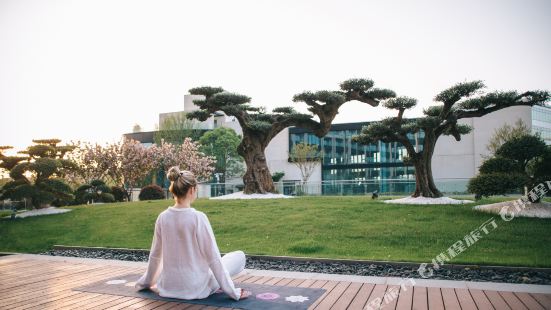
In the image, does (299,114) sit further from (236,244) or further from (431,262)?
(431,262)

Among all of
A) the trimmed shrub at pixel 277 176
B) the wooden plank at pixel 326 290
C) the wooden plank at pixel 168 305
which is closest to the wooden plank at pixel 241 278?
the wooden plank at pixel 326 290

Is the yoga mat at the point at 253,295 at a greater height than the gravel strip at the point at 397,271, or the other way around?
the yoga mat at the point at 253,295

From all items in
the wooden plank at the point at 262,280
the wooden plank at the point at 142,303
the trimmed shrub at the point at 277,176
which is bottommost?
the wooden plank at the point at 262,280

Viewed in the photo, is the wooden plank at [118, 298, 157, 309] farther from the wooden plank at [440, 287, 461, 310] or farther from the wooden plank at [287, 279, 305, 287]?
the wooden plank at [440, 287, 461, 310]

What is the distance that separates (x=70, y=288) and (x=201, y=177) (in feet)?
109

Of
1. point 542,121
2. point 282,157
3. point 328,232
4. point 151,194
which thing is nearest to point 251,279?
point 328,232

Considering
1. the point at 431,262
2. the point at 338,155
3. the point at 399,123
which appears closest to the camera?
the point at 431,262

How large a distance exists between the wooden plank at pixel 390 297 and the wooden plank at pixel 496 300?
0.98 metres

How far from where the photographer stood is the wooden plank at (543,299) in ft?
13.2

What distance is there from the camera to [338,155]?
4094cm

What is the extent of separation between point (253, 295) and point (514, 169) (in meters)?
9.86

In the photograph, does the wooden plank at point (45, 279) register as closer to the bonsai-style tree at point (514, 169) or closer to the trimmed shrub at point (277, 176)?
the bonsai-style tree at point (514, 169)

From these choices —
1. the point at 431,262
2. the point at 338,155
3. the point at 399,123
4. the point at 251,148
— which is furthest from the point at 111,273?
the point at 338,155

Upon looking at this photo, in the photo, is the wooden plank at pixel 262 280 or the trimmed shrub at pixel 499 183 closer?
the wooden plank at pixel 262 280
